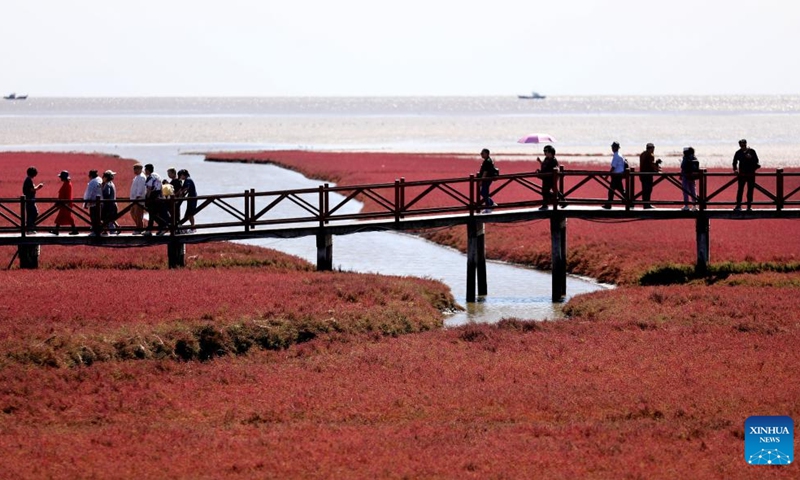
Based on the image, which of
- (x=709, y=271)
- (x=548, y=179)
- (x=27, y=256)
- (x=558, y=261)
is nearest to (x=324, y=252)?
(x=558, y=261)

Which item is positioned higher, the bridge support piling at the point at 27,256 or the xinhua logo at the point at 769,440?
the bridge support piling at the point at 27,256

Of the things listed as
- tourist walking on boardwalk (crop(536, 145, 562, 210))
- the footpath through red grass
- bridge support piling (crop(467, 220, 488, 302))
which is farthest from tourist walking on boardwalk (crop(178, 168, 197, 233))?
the footpath through red grass

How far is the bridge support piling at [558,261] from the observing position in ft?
113

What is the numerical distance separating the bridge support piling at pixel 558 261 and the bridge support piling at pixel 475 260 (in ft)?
6.50

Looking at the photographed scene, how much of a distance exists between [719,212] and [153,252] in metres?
15.9

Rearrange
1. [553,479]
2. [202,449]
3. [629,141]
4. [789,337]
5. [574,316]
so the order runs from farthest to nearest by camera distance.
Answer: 1. [629,141]
2. [574,316]
3. [789,337]
4. [202,449]
5. [553,479]

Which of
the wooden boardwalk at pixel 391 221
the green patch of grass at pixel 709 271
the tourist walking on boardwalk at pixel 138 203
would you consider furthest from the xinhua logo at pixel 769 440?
the tourist walking on boardwalk at pixel 138 203

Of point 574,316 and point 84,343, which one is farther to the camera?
point 574,316

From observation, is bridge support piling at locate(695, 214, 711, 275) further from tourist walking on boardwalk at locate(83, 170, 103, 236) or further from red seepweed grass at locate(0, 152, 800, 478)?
tourist walking on boardwalk at locate(83, 170, 103, 236)

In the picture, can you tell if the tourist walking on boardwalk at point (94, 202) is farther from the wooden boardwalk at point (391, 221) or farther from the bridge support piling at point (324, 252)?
the bridge support piling at point (324, 252)

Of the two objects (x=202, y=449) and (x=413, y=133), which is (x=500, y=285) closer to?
(x=202, y=449)

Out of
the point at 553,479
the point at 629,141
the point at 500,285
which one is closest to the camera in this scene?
the point at 553,479

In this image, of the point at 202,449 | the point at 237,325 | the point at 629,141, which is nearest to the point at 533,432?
the point at 202,449

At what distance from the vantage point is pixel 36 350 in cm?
2278
